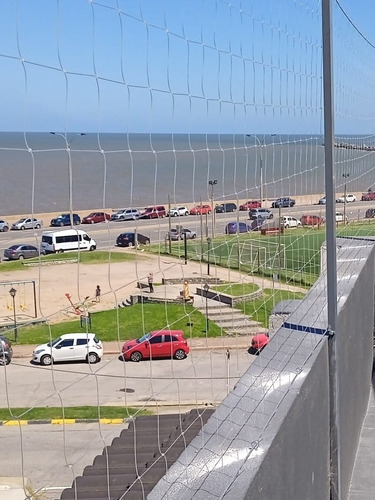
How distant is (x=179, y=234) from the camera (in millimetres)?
2127

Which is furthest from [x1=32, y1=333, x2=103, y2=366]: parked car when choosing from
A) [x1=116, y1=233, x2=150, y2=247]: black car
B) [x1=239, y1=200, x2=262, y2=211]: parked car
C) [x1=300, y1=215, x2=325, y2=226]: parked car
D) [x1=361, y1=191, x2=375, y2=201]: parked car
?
[x1=361, y1=191, x2=375, y2=201]: parked car

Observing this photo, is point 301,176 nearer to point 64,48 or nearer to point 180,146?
point 180,146

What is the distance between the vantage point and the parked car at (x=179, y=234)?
198cm

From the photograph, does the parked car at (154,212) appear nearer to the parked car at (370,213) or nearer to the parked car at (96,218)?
the parked car at (96,218)

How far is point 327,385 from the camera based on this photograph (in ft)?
9.24

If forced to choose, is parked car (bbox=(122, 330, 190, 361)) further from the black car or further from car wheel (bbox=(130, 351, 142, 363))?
the black car

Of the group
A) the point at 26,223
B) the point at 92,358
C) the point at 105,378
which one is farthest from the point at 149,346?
the point at 105,378

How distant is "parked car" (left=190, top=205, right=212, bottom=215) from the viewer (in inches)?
85.7

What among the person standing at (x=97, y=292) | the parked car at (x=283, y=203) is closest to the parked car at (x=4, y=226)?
the person standing at (x=97, y=292)

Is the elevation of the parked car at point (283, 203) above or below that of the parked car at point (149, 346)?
above

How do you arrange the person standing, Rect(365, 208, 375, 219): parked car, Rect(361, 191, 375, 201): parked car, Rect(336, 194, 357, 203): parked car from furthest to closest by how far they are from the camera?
Rect(365, 208, 375, 219): parked car, Rect(361, 191, 375, 201): parked car, Rect(336, 194, 357, 203): parked car, the person standing

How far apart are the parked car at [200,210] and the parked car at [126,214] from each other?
470 millimetres

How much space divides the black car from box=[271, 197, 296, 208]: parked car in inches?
44.0

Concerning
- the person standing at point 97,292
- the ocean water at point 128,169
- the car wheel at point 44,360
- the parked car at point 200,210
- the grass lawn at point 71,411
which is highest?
the ocean water at point 128,169
